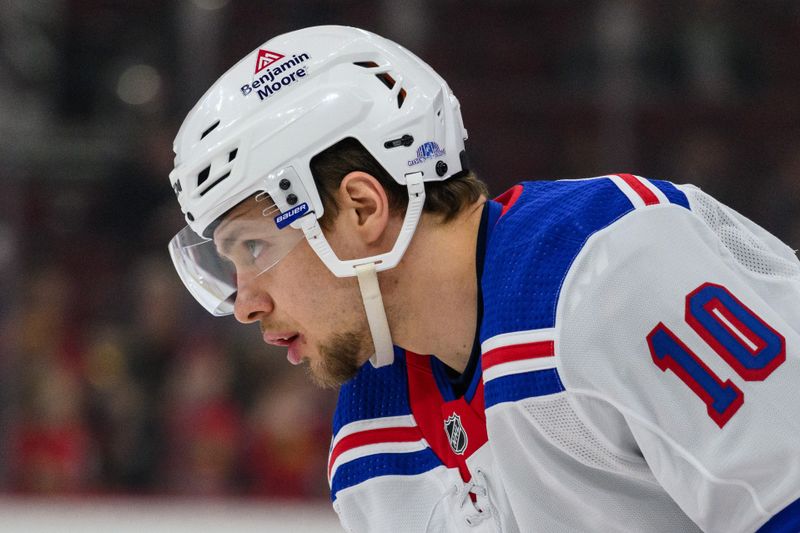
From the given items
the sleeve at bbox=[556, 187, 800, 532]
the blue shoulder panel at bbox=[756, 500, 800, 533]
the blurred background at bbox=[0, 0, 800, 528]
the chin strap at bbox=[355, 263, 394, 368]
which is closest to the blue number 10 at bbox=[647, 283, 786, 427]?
the sleeve at bbox=[556, 187, 800, 532]

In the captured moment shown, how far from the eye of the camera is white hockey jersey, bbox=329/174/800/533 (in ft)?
4.41

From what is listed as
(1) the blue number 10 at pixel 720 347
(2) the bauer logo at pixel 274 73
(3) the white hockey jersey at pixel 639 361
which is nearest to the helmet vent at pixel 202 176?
(2) the bauer logo at pixel 274 73

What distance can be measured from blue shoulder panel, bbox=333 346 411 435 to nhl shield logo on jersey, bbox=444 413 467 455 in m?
0.12

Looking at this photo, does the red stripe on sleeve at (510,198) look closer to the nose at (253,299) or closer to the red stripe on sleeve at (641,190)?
the red stripe on sleeve at (641,190)

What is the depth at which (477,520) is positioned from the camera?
179 cm

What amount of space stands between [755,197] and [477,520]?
10.5ft

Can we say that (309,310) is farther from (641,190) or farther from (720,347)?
(720,347)

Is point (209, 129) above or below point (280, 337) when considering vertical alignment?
above

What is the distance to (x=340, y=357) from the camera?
5.79 ft

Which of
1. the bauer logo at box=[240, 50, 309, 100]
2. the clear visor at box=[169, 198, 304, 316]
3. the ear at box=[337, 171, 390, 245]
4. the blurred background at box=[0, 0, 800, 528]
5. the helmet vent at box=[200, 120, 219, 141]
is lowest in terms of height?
the blurred background at box=[0, 0, 800, 528]

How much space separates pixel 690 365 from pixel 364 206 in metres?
0.58

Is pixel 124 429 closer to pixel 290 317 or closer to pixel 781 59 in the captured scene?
pixel 290 317

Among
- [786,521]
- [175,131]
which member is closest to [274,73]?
[786,521]

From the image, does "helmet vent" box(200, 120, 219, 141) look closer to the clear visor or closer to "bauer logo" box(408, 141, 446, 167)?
the clear visor
